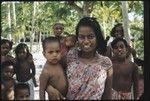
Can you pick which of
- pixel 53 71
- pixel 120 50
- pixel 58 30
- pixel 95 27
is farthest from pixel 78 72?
pixel 58 30

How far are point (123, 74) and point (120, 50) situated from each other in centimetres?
32

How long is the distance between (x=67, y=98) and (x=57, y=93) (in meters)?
0.07

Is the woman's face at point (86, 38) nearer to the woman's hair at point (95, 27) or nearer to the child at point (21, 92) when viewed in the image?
the woman's hair at point (95, 27)

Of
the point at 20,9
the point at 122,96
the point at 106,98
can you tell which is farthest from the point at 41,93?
the point at 20,9

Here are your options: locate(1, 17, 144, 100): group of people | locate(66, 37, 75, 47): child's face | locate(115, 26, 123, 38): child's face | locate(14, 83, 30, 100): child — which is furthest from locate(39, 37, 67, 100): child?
locate(115, 26, 123, 38): child's face

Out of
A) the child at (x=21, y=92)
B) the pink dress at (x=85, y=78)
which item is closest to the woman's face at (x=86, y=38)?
the pink dress at (x=85, y=78)

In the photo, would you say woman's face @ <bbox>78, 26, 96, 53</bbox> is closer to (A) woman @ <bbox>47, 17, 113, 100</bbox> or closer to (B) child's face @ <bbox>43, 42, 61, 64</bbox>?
(A) woman @ <bbox>47, 17, 113, 100</bbox>

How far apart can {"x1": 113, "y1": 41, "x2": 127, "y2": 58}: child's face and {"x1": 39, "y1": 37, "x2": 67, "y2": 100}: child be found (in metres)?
1.00

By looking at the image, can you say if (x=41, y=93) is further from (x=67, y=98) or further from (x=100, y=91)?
(x=100, y=91)

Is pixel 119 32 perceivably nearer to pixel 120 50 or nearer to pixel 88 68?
pixel 120 50

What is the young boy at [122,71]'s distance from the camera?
338 centimetres

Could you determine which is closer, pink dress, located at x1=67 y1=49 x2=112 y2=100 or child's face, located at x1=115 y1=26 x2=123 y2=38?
pink dress, located at x1=67 y1=49 x2=112 y2=100

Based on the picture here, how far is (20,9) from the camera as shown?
50.7 feet

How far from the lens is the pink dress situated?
2.31 m
